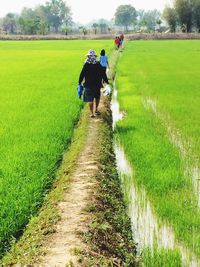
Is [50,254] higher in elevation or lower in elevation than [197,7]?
lower

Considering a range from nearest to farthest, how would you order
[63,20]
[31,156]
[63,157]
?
[31,156] < [63,157] < [63,20]

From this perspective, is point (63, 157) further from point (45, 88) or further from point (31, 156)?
point (45, 88)

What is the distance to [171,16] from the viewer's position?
61.5 metres

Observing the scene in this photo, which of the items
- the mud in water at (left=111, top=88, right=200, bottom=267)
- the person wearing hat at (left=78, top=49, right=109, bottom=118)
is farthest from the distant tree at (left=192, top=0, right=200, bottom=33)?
the mud in water at (left=111, top=88, right=200, bottom=267)

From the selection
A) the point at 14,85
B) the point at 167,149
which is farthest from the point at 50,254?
the point at 14,85

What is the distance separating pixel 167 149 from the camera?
21.2 feet

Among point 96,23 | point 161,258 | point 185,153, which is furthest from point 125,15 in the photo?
point 161,258

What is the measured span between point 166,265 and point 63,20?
101725mm

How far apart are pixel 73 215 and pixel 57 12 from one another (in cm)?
9836

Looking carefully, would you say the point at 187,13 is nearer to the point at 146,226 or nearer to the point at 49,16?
the point at 49,16

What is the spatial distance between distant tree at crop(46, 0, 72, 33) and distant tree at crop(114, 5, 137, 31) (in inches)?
513

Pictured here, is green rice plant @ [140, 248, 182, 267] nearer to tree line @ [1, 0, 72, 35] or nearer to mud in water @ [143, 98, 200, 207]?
mud in water @ [143, 98, 200, 207]

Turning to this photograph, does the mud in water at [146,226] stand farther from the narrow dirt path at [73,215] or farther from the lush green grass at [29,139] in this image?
the lush green grass at [29,139]

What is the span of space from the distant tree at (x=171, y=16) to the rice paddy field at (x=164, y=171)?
172 feet
